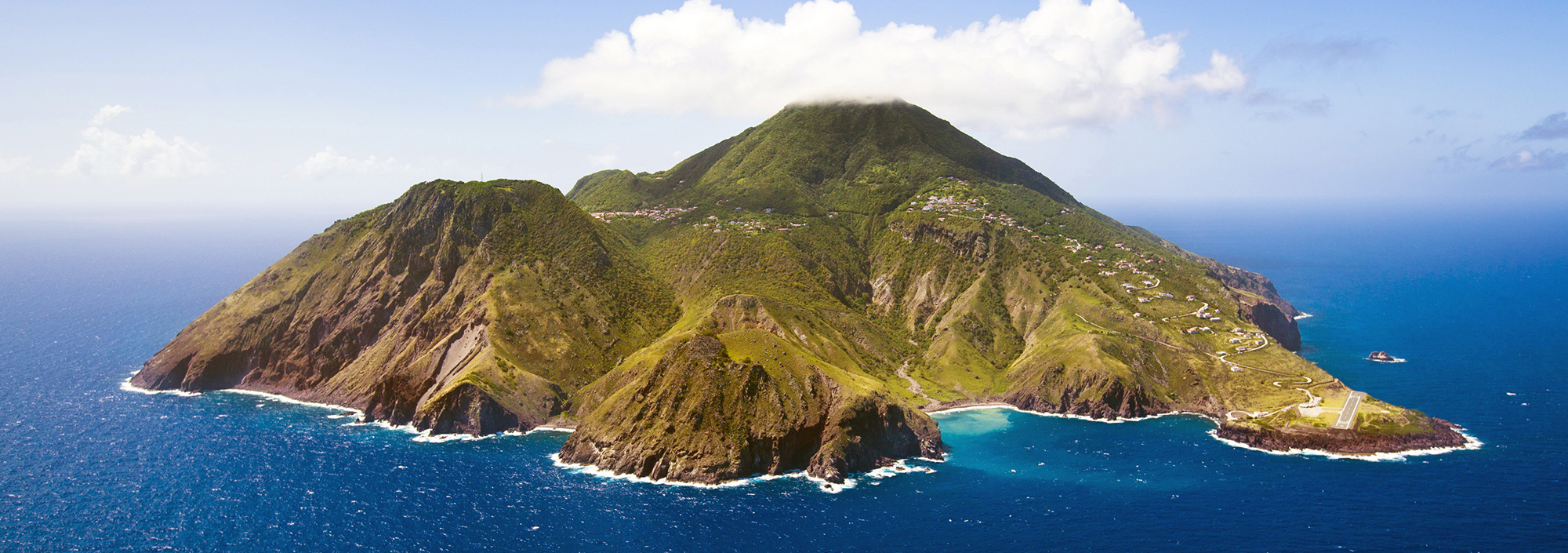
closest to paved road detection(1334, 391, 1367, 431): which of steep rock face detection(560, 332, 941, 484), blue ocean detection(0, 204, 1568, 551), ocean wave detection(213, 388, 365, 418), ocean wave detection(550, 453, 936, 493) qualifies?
blue ocean detection(0, 204, 1568, 551)

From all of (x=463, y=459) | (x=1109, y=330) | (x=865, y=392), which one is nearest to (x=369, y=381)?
(x=463, y=459)

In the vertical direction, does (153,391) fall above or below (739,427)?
below

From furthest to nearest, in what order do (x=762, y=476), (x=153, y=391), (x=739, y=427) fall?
1. (x=153, y=391)
2. (x=739, y=427)
3. (x=762, y=476)

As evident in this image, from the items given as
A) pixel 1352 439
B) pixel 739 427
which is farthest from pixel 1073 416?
pixel 739 427

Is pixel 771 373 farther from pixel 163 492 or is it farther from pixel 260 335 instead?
pixel 260 335

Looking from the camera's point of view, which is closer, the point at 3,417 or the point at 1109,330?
the point at 3,417

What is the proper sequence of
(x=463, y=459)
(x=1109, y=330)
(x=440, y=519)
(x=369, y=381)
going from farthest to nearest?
1. (x=1109, y=330)
2. (x=369, y=381)
3. (x=463, y=459)
4. (x=440, y=519)

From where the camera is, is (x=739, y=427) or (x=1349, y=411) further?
(x=1349, y=411)

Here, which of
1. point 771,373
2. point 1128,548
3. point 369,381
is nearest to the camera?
point 1128,548

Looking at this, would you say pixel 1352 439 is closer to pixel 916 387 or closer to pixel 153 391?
pixel 916 387
